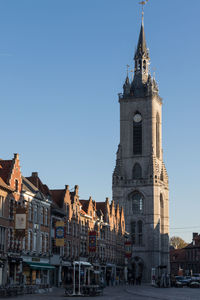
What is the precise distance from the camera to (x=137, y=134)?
438 feet

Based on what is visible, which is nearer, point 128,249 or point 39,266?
point 39,266

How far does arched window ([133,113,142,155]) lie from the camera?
433 ft

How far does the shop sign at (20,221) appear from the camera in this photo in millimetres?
53906

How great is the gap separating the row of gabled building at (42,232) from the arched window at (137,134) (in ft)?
132

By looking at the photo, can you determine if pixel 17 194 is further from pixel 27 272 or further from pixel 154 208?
pixel 154 208

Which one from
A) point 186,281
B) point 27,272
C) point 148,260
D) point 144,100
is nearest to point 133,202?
point 148,260

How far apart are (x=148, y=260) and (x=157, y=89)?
136ft

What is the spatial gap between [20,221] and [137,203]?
251 feet

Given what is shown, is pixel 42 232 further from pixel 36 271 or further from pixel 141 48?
pixel 141 48

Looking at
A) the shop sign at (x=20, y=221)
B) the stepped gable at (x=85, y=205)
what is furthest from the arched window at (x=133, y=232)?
the shop sign at (x=20, y=221)

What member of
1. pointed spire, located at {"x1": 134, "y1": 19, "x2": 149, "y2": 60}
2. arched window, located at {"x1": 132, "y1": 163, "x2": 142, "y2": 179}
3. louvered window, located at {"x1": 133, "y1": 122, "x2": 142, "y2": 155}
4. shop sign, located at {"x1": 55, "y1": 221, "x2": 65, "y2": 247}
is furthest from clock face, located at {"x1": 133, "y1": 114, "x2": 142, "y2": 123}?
shop sign, located at {"x1": 55, "y1": 221, "x2": 65, "y2": 247}

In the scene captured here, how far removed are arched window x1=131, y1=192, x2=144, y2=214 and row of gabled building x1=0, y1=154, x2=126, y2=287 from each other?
34.1 meters

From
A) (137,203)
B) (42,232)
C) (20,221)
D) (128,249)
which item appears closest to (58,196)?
(42,232)

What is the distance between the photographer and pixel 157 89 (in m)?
139
